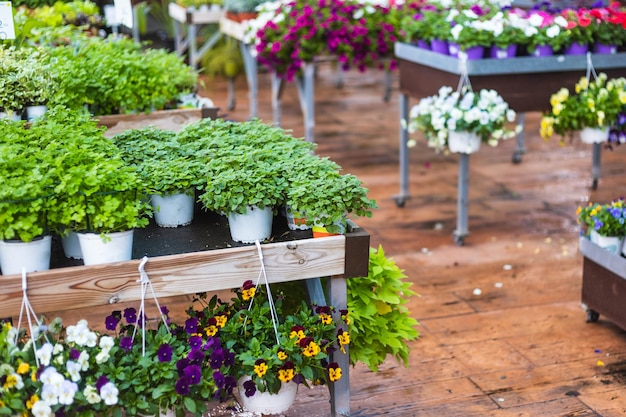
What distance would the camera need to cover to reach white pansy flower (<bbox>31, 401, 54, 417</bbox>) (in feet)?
5.70

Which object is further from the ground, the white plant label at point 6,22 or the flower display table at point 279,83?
the white plant label at point 6,22

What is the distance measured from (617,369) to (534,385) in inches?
13.3

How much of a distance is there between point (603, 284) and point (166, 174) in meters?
1.78

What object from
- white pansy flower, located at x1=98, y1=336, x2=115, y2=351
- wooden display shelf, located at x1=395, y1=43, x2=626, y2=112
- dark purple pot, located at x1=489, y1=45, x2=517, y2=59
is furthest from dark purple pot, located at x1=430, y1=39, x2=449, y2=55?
white pansy flower, located at x1=98, y1=336, x2=115, y2=351

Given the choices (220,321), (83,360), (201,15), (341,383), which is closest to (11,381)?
(83,360)

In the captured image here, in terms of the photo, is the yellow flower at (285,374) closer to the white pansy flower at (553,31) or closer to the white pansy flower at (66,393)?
the white pansy flower at (66,393)

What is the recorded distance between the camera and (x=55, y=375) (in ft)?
5.79

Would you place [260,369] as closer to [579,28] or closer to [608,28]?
[579,28]

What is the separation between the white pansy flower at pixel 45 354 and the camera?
1786mm

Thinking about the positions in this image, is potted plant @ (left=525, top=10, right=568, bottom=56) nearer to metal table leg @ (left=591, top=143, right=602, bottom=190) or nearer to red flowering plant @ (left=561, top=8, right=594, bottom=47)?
red flowering plant @ (left=561, top=8, right=594, bottom=47)

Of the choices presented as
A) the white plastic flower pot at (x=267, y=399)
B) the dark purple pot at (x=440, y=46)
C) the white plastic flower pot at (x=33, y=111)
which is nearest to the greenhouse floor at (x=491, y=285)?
the white plastic flower pot at (x=267, y=399)

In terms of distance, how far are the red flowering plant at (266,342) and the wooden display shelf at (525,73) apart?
2159 mm

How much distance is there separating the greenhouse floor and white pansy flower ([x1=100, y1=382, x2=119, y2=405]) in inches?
34.1

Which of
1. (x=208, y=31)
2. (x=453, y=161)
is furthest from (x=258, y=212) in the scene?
(x=208, y=31)
